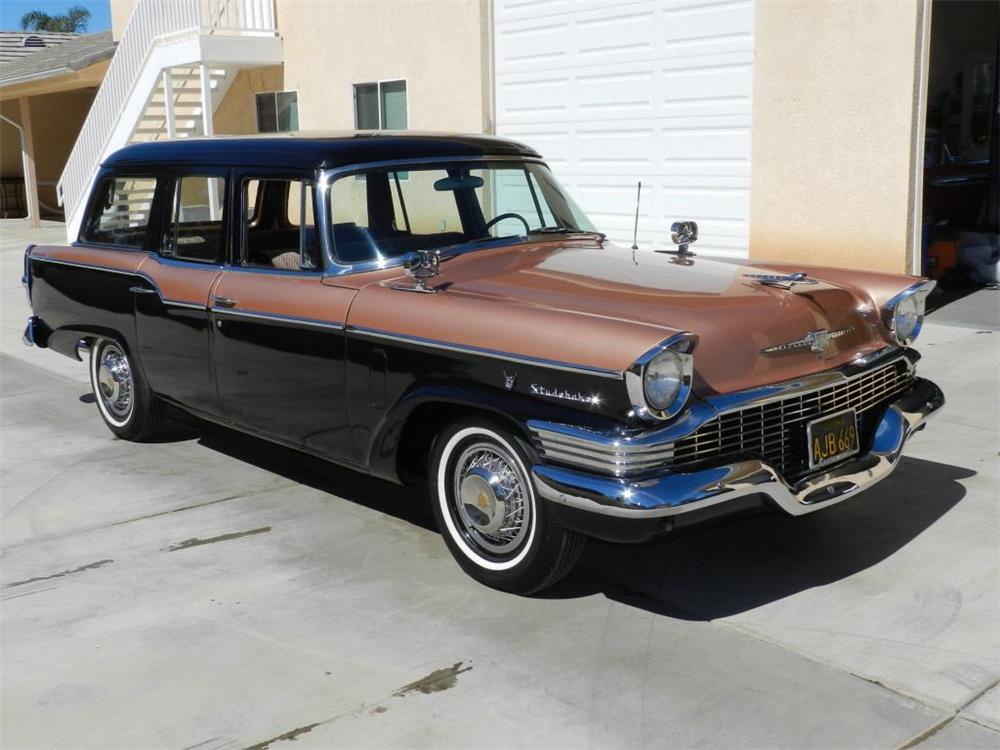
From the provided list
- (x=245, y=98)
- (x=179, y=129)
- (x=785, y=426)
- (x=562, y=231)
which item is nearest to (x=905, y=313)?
(x=785, y=426)

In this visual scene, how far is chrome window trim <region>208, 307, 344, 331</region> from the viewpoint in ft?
15.5

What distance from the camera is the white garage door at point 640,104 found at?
1040cm

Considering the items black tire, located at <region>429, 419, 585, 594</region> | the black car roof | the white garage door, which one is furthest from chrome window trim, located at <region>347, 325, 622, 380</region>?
→ the white garage door

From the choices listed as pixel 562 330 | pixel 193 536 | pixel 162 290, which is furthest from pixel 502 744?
pixel 162 290

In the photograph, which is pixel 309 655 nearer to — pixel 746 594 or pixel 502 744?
pixel 502 744

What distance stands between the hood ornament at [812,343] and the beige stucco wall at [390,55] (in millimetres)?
9129

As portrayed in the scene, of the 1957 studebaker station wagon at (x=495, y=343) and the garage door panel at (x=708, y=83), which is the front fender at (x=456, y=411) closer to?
the 1957 studebaker station wagon at (x=495, y=343)

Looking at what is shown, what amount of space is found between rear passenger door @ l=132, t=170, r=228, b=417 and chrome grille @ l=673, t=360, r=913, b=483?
2.62 m

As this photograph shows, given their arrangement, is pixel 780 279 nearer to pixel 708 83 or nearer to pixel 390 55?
pixel 708 83

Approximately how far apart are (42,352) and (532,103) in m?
5.74

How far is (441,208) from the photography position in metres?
5.20

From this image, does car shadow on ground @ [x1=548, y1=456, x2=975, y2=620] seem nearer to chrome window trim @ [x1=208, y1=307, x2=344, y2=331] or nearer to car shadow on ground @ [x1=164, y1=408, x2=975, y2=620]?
car shadow on ground @ [x1=164, y1=408, x2=975, y2=620]

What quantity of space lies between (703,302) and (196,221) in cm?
288

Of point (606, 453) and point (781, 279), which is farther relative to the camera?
point (781, 279)
